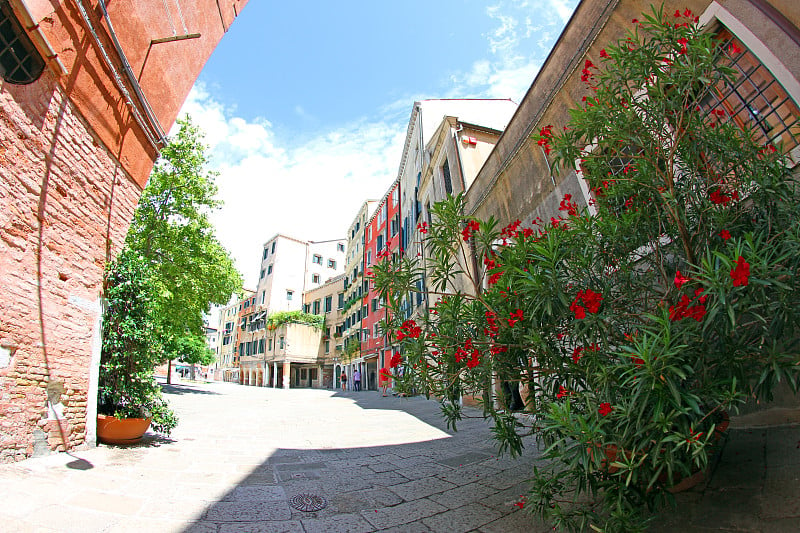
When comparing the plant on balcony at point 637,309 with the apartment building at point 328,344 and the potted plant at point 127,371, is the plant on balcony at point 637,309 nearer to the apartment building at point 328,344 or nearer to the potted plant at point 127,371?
the potted plant at point 127,371

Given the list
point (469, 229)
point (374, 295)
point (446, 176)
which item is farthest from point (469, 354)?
point (374, 295)

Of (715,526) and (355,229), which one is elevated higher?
(355,229)

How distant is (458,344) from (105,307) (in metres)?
6.06

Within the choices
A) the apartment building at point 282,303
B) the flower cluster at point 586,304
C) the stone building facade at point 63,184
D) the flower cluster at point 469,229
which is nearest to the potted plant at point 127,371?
the stone building facade at point 63,184

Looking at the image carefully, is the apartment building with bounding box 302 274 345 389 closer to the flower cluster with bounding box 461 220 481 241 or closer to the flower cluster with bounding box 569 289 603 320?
the flower cluster with bounding box 461 220 481 241

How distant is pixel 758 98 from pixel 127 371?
366 inches

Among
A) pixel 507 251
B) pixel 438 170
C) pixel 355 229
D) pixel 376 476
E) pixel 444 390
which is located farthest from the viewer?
pixel 355 229

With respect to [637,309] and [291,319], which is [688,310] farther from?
[291,319]

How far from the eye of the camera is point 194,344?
3231 cm

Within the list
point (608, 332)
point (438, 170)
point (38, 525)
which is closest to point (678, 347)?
point (608, 332)

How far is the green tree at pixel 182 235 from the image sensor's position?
1655cm

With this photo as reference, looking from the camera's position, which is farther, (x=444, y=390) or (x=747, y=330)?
(x=444, y=390)

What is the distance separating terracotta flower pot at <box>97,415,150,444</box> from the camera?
594cm

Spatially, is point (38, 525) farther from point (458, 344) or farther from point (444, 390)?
point (458, 344)
